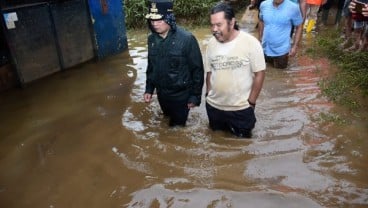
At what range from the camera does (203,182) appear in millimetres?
3559

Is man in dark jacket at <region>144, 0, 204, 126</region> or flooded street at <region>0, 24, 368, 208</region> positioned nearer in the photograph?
flooded street at <region>0, 24, 368, 208</region>

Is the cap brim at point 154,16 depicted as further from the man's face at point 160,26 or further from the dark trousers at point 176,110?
the dark trousers at point 176,110

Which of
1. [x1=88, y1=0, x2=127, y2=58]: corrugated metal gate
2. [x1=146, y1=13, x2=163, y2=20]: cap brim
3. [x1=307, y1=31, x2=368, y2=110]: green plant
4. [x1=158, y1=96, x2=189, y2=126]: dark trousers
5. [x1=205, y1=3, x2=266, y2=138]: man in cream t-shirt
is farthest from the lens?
[x1=88, y1=0, x2=127, y2=58]: corrugated metal gate

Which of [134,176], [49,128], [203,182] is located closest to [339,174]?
[203,182]

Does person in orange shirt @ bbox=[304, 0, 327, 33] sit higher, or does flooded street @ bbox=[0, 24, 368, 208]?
person in orange shirt @ bbox=[304, 0, 327, 33]

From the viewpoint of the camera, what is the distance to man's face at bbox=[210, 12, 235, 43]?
3.47 meters

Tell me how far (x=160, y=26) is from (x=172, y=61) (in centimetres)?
42

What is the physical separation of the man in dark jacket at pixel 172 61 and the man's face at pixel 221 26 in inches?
18.6

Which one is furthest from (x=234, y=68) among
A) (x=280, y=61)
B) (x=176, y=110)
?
(x=280, y=61)

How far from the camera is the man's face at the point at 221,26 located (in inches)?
136

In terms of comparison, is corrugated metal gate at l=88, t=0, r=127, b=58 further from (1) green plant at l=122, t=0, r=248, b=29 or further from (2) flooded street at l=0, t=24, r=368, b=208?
(1) green plant at l=122, t=0, r=248, b=29

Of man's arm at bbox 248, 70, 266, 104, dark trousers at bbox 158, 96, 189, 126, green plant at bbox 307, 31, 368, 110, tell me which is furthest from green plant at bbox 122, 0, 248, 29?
man's arm at bbox 248, 70, 266, 104

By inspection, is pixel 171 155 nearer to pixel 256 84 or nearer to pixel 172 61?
pixel 172 61

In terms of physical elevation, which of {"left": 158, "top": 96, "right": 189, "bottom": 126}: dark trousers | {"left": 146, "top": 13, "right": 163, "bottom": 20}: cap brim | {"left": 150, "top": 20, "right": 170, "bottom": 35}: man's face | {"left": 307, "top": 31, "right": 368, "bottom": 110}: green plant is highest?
{"left": 146, "top": 13, "right": 163, "bottom": 20}: cap brim
